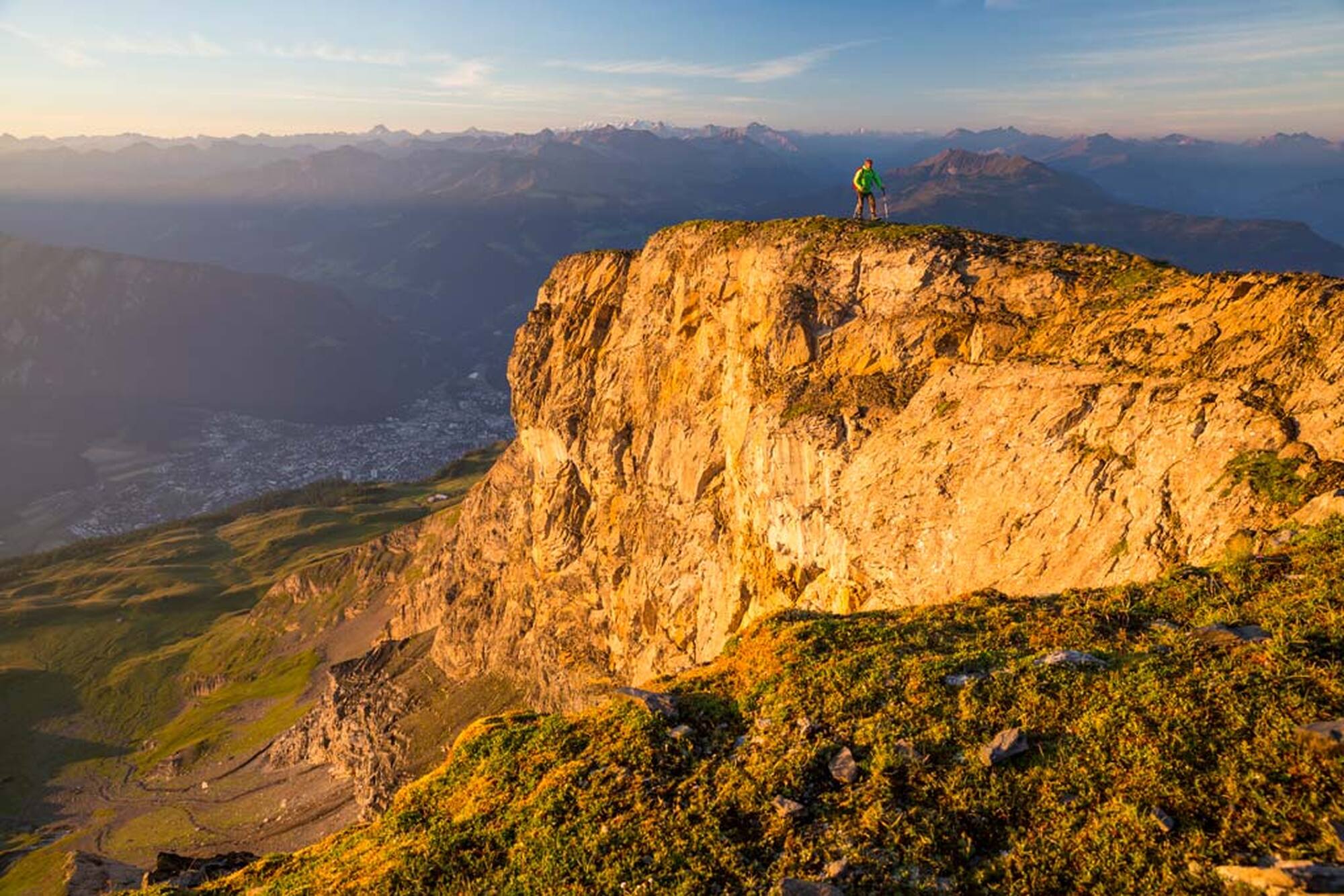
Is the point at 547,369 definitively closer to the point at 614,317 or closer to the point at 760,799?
the point at 614,317

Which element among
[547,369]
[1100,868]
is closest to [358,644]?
[547,369]

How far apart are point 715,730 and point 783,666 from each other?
2774 mm

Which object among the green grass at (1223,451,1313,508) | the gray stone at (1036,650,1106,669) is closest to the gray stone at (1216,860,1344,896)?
the gray stone at (1036,650,1106,669)

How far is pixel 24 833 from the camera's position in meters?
110

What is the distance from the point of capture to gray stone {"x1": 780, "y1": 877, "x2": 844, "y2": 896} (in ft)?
37.6

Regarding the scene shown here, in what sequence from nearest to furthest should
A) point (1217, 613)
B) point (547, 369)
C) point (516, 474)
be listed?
1. point (1217, 613)
2. point (547, 369)
3. point (516, 474)

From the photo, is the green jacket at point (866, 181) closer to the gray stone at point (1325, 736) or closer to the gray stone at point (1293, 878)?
the gray stone at point (1325, 736)

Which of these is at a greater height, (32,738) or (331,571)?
(331,571)

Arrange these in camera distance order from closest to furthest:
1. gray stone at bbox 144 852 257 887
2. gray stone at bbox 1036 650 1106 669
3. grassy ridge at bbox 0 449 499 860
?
gray stone at bbox 1036 650 1106 669, gray stone at bbox 144 852 257 887, grassy ridge at bbox 0 449 499 860

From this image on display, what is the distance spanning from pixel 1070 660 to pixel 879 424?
27.8m

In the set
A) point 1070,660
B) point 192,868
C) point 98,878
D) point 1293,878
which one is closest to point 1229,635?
point 1070,660

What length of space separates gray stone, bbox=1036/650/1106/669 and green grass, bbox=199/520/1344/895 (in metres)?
0.26

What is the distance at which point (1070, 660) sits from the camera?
15.2 m

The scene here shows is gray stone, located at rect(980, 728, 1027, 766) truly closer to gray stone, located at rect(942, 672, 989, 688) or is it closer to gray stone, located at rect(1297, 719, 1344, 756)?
gray stone, located at rect(942, 672, 989, 688)
